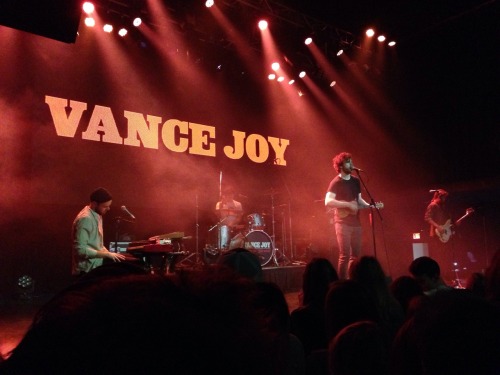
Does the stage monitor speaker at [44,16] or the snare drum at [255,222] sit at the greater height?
the stage monitor speaker at [44,16]

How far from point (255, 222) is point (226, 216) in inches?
34.6

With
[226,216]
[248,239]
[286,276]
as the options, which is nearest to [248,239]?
[248,239]

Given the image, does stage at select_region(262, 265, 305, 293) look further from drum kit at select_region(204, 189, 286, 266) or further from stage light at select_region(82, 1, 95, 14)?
stage light at select_region(82, 1, 95, 14)

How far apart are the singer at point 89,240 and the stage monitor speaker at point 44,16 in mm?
1790

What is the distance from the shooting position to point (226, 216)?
8.81m

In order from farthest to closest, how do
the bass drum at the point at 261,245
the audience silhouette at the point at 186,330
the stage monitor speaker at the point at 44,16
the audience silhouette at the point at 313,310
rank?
1. the bass drum at the point at 261,245
2. the stage monitor speaker at the point at 44,16
3. the audience silhouette at the point at 313,310
4. the audience silhouette at the point at 186,330

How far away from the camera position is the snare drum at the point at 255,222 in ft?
30.7

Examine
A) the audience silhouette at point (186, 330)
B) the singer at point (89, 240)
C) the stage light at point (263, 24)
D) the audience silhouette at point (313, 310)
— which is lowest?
the audience silhouette at point (313, 310)

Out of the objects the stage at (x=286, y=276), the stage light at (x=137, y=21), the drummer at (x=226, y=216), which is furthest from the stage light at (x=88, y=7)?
the stage at (x=286, y=276)

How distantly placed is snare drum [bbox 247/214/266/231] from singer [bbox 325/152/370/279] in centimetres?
404

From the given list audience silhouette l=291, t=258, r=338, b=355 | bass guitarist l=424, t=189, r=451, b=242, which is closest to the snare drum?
bass guitarist l=424, t=189, r=451, b=242

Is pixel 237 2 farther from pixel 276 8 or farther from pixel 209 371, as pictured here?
pixel 209 371

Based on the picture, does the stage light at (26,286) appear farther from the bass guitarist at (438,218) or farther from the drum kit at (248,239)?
the bass guitarist at (438,218)

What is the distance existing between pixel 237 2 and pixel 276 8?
915 mm
